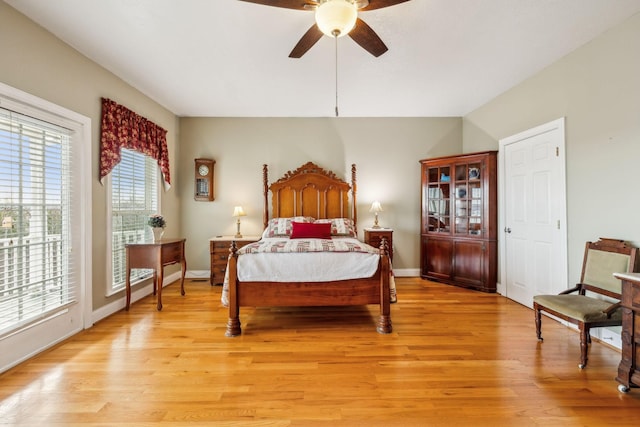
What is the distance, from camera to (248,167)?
4891mm

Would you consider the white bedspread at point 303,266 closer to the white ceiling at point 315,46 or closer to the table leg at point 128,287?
the table leg at point 128,287

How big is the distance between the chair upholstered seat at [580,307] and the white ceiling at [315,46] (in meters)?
2.35

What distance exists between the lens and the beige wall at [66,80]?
2.19 metres

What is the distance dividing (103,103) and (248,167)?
215 cm

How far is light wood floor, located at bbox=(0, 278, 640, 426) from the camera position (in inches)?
66.4

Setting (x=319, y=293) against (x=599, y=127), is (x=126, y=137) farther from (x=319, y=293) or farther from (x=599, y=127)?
(x=599, y=127)

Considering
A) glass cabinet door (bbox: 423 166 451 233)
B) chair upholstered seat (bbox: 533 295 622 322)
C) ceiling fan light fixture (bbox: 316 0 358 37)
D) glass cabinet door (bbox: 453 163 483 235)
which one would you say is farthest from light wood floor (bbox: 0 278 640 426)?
ceiling fan light fixture (bbox: 316 0 358 37)

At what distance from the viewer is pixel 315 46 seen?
2.80 m

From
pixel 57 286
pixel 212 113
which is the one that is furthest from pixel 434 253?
pixel 57 286

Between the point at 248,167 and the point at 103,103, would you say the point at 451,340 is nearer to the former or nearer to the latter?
the point at 248,167

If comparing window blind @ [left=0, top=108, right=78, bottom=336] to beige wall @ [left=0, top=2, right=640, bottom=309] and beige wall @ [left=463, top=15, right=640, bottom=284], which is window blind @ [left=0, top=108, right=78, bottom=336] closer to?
beige wall @ [left=0, top=2, right=640, bottom=309]

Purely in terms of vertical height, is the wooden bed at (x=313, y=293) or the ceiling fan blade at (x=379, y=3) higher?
the ceiling fan blade at (x=379, y=3)

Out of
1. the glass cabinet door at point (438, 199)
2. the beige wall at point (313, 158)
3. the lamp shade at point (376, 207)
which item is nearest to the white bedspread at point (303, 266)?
the lamp shade at point (376, 207)

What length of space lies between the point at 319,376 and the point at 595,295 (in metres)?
2.68
